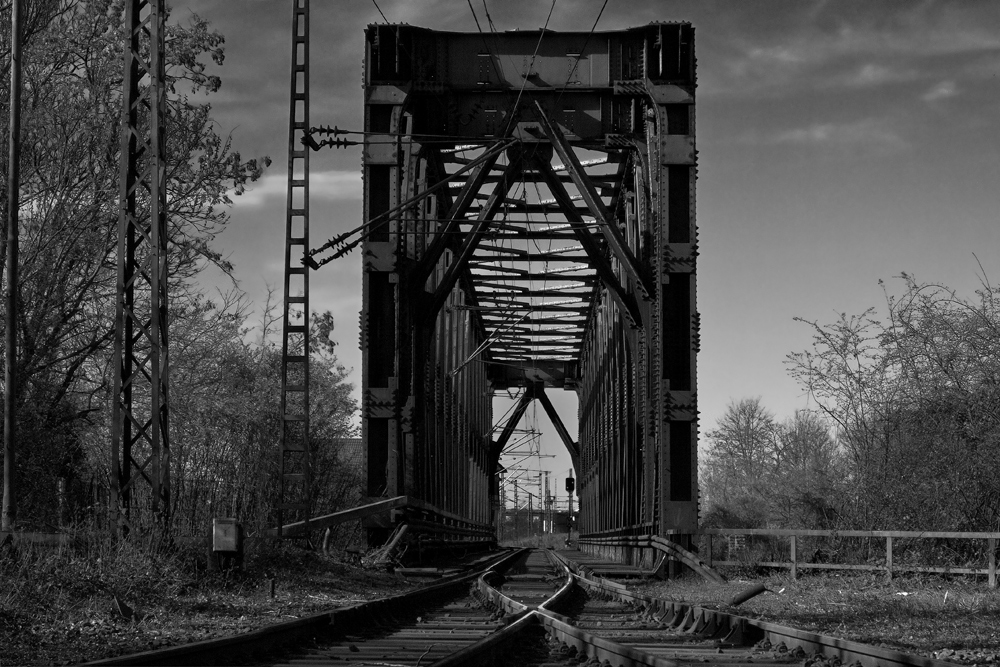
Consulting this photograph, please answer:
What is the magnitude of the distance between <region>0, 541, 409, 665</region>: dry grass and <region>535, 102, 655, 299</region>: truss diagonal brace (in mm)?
8444

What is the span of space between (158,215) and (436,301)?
9.88 m

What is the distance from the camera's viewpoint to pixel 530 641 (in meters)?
9.13

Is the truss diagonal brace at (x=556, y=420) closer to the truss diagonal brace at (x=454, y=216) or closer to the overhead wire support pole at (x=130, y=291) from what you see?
the truss diagonal brace at (x=454, y=216)

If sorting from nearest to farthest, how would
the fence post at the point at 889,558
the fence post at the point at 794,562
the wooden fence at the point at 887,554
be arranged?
the wooden fence at the point at 887,554
the fence post at the point at 889,558
the fence post at the point at 794,562

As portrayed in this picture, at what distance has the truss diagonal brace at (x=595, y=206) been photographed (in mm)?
21016

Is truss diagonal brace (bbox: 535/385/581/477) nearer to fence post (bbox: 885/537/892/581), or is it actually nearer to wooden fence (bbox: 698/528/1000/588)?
wooden fence (bbox: 698/528/1000/588)

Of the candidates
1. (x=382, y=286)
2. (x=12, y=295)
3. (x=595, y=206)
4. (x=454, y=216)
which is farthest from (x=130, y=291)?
(x=595, y=206)

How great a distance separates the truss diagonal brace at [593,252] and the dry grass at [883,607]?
668 centimetres

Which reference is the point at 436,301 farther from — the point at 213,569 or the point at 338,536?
the point at 213,569

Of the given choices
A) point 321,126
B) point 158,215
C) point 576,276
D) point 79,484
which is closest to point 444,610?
point 158,215

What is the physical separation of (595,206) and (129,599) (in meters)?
12.7

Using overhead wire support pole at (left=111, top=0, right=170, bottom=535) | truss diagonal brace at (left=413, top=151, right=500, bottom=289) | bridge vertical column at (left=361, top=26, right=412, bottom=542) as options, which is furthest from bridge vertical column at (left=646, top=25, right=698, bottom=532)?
overhead wire support pole at (left=111, top=0, right=170, bottom=535)

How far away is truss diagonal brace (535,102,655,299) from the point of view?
2102 cm

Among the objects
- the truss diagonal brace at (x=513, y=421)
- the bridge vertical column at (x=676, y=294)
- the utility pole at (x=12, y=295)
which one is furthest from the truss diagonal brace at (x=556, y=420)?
the utility pole at (x=12, y=295)
